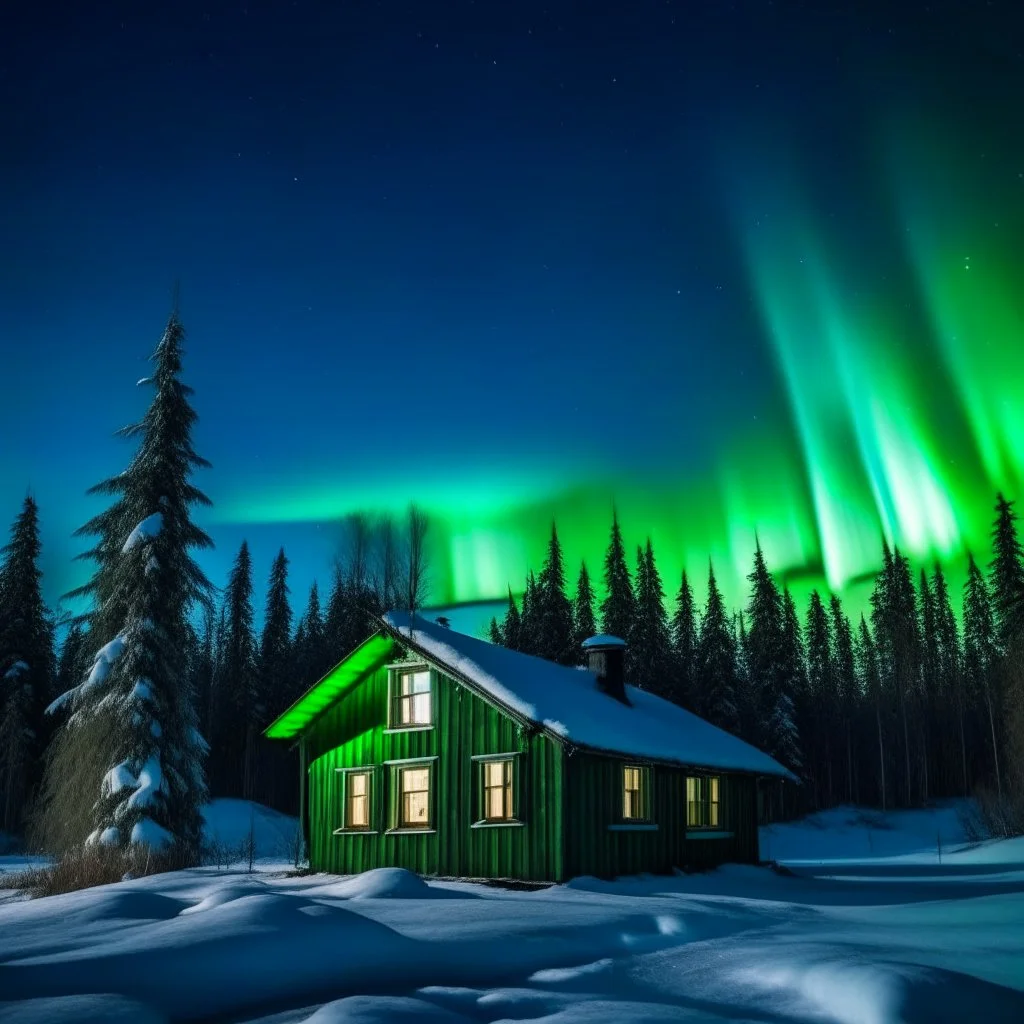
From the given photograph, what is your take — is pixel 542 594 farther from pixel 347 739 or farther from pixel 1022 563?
pixel 347 739

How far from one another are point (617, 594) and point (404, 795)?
4367 centimetres

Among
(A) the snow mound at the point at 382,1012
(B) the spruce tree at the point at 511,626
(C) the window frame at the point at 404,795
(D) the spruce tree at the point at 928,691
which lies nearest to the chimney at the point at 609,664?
(C) the window frame at the point at 404,795

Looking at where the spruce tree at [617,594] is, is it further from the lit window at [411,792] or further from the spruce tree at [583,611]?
the lit window at [411,792]

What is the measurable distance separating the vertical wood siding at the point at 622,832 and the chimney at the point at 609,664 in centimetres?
358

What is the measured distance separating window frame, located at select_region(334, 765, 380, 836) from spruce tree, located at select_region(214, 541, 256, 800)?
39.6 meters

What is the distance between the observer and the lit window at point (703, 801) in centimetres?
2617

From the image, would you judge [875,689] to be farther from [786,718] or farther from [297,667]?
[297,667]

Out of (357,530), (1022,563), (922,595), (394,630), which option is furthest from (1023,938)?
(922,595)

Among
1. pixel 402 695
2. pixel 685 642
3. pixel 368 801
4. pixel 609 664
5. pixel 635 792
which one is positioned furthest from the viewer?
pixel 685 642

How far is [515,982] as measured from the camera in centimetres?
963

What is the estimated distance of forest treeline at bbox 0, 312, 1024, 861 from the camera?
2697cm

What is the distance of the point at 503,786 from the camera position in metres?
22.4

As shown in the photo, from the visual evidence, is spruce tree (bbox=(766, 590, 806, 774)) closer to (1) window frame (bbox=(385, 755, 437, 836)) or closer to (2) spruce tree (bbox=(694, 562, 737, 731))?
(2) spruce tree (bbox=(694, 562, 737, 731))

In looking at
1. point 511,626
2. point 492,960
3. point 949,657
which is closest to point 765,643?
point 511,626
